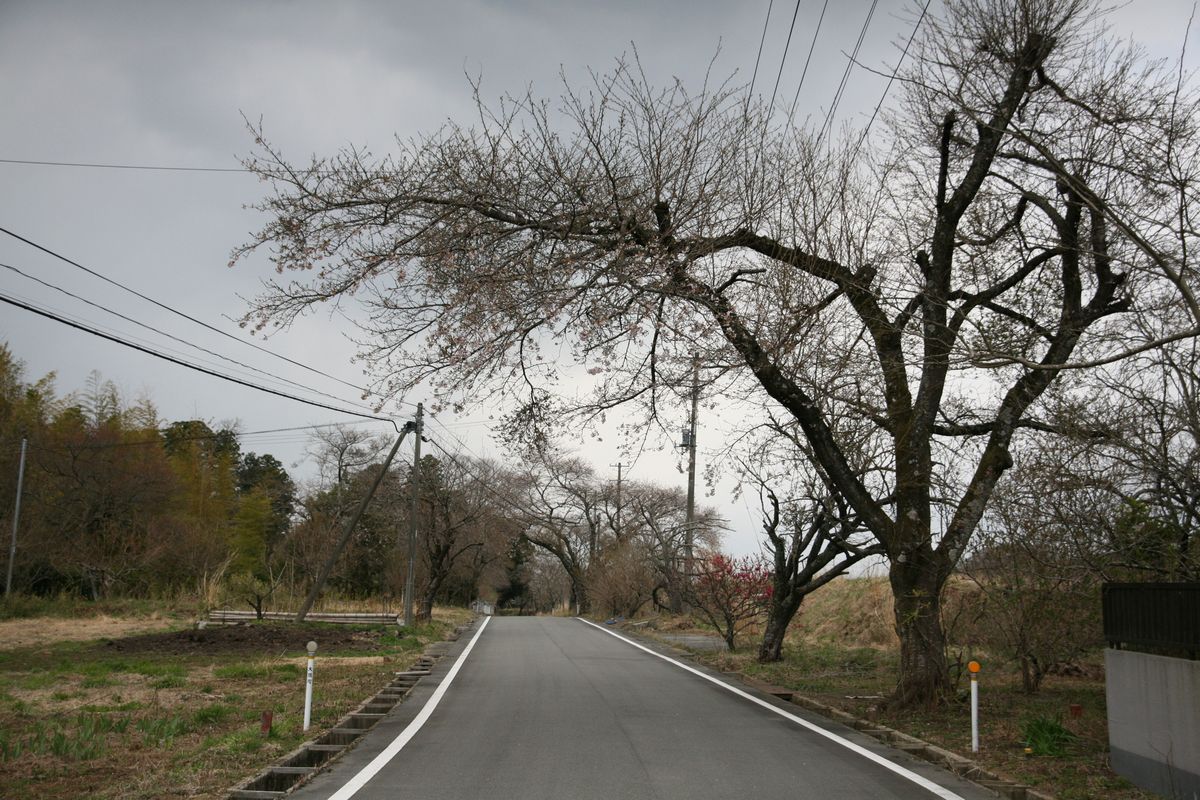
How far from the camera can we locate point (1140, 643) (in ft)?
25.4

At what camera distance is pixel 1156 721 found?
24.2ft

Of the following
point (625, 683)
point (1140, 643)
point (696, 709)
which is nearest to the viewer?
point (1140, 643)

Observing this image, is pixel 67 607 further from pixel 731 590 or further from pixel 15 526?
pixel 731 590

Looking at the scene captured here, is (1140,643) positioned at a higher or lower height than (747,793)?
higher

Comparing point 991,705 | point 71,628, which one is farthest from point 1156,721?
point 71,628

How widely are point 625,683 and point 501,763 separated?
7603 mm

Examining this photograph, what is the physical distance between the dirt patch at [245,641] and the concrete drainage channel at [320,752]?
661 centimetres

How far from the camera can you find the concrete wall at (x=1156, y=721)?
692 centimetres

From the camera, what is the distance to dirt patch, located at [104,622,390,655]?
64.5ft

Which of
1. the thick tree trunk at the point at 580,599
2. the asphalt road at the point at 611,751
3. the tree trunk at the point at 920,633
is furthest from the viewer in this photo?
the thick tree trunk at the point at 580,599

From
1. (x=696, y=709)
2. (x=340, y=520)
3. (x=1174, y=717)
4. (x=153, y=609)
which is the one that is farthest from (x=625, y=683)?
(x=340, y=520)

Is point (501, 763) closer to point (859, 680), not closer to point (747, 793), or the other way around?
point (747, 793)

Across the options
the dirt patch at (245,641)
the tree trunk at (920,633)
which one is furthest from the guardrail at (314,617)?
the tree trunk at (920,633)

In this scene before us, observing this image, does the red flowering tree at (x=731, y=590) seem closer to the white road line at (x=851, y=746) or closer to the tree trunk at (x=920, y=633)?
the white road line at (x=851, y=746)
